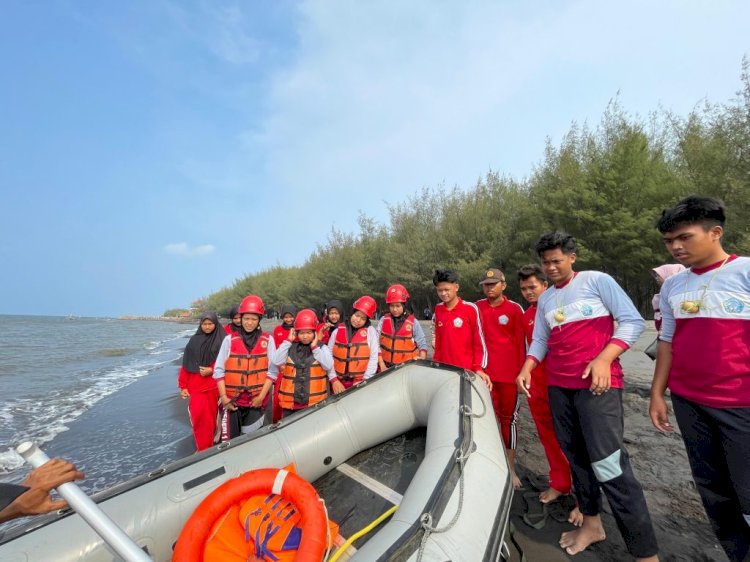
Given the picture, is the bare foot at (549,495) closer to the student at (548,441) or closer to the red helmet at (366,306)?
the student at (548,441)

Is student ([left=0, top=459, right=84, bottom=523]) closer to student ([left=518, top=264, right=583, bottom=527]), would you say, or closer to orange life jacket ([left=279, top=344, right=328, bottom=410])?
orange life jacket ([left=279, top=344, right=328, bottom=410])

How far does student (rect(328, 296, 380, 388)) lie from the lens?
386 centimetres

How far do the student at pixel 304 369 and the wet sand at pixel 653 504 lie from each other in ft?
6.45

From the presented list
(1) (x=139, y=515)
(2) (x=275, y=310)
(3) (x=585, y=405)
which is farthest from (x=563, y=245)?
(2) (x=275, y=310)

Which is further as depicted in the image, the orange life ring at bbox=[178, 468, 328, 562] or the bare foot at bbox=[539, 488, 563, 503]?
the bare foot at bbox=[539, 488, 563, 503]

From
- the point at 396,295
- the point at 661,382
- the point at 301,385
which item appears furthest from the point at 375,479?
the point at 396,295

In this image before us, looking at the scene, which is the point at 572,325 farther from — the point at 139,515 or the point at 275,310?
the point at 275,310

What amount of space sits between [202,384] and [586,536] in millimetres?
3686

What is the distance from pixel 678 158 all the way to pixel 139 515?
51.9ft

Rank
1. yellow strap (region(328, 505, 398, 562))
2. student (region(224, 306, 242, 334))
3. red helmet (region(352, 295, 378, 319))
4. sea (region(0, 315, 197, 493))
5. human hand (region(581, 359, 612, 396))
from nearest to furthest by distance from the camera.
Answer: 1. yellow strap (region(328, 505, 398, 562))
2. human hand (region(581, 359, 612, 396))
3. student (region(224, 306, 242, 334))
4. red helmet (region(352, 295, 378, 319))
5. sea (region(0, 315, 197, 493))

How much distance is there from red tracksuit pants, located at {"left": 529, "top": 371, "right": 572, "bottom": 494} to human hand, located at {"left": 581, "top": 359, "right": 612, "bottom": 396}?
86 centimetres

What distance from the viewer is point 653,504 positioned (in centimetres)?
261

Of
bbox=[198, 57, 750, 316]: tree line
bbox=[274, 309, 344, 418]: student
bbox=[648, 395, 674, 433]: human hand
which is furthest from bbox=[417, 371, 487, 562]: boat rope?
bbox=[198, 57, 750, 316]: tree line

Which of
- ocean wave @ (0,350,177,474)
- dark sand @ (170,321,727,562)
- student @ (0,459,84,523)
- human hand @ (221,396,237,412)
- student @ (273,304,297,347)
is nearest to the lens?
student @ (0,459,84,523)
